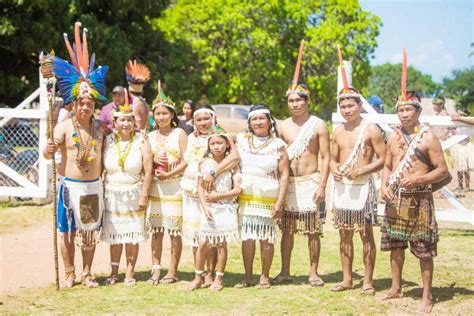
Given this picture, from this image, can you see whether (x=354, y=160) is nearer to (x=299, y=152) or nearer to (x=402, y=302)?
(x=299, y=152)

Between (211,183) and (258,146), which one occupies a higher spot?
(258,146)

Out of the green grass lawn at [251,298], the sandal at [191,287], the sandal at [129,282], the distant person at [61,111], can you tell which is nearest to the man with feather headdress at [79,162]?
the sandal at [129,282]

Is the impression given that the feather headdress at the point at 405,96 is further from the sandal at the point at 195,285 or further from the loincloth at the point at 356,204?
the sandal at the point at 195,285

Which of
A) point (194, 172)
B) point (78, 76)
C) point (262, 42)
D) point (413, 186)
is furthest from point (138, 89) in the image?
point (262, 42)

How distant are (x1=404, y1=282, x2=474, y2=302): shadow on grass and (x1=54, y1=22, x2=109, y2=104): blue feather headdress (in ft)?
11.6

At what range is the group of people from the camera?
620cm

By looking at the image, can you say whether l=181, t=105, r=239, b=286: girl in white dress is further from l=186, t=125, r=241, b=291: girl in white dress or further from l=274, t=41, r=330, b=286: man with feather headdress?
l=274, t=41, r=330, b=286: man with feather headdress

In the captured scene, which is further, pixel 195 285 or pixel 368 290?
pixel 195 285

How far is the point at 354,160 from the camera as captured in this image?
20.1ft

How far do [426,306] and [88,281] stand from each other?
10.6 feet

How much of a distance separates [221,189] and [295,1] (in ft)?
94.3

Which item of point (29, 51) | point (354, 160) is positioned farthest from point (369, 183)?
point (29, 51)

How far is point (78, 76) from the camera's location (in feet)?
21.2

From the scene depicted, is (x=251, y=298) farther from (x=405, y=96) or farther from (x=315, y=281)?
(x=405, y=96)
